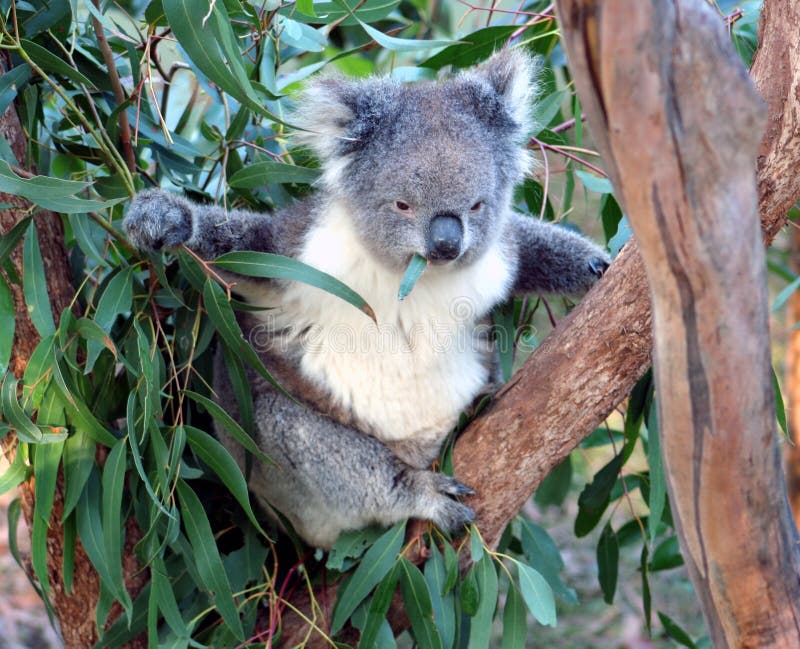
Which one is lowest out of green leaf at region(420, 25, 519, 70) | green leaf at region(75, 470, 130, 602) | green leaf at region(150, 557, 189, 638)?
green leaf at region(150, 557, 189, 638)

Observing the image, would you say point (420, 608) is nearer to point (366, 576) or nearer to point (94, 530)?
point (366, 576)

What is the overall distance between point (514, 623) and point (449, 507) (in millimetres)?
321

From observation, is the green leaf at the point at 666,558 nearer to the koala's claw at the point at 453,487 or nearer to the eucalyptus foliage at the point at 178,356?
the eucalyptus foliage at the point at 178,356

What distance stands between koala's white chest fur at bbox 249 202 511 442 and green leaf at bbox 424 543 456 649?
40cm

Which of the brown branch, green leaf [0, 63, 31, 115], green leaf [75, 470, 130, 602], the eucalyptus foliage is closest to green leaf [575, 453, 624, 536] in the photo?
the eucalyptus foliage

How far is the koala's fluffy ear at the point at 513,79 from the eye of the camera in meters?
2.36

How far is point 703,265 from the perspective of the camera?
1.31 metres

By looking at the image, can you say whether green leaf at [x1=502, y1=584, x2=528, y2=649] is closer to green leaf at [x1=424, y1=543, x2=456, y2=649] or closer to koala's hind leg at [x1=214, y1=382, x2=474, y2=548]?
green leaf at [x1=424, y1=543, x2=456, y2=649]

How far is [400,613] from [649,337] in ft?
3.29

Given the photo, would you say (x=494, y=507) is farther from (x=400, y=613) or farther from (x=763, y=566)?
(x=763, y=566)

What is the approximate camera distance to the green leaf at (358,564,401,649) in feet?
7.10

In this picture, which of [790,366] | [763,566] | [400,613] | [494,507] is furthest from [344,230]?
[790,366]

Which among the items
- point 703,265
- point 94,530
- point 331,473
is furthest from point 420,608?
point 703,265

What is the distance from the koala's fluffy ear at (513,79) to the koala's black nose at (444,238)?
1.32 feet
